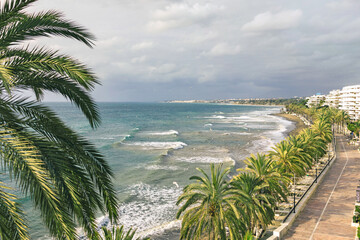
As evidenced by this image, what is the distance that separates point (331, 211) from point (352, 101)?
97.8m

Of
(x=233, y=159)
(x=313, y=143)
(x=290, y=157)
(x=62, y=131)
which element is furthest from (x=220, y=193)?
(x=233, y=159)

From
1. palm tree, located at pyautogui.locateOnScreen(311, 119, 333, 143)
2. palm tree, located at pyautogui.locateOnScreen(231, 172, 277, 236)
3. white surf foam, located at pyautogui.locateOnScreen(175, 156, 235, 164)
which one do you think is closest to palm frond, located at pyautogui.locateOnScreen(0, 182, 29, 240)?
palm tree, located at pyautogui.locateOnScreen(231, 172, 277, 236)

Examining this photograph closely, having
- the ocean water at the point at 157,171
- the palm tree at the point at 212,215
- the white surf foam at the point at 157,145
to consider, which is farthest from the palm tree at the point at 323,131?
the palm tree at the point at 212,215

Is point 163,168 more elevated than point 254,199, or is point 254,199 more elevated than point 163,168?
point 254,199

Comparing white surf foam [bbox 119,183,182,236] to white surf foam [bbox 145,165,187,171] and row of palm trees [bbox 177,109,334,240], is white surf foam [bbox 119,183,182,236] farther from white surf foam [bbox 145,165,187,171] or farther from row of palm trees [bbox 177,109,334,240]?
white surf foam [bbox 145,165,187,171]

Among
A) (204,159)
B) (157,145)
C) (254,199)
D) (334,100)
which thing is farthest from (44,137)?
(334,100)

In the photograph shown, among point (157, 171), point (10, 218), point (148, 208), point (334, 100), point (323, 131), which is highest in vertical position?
point (334, 100)

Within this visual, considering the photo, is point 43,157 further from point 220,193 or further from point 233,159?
point 233,159

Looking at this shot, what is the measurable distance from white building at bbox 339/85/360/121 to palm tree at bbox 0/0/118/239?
10128 centimetres

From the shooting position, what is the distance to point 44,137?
219 inches

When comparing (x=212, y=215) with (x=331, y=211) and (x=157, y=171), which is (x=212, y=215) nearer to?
(x=331, y=211)

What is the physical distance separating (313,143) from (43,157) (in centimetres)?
2828

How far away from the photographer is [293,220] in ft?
55.3

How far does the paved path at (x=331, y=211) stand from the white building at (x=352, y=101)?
7452 centimetres
